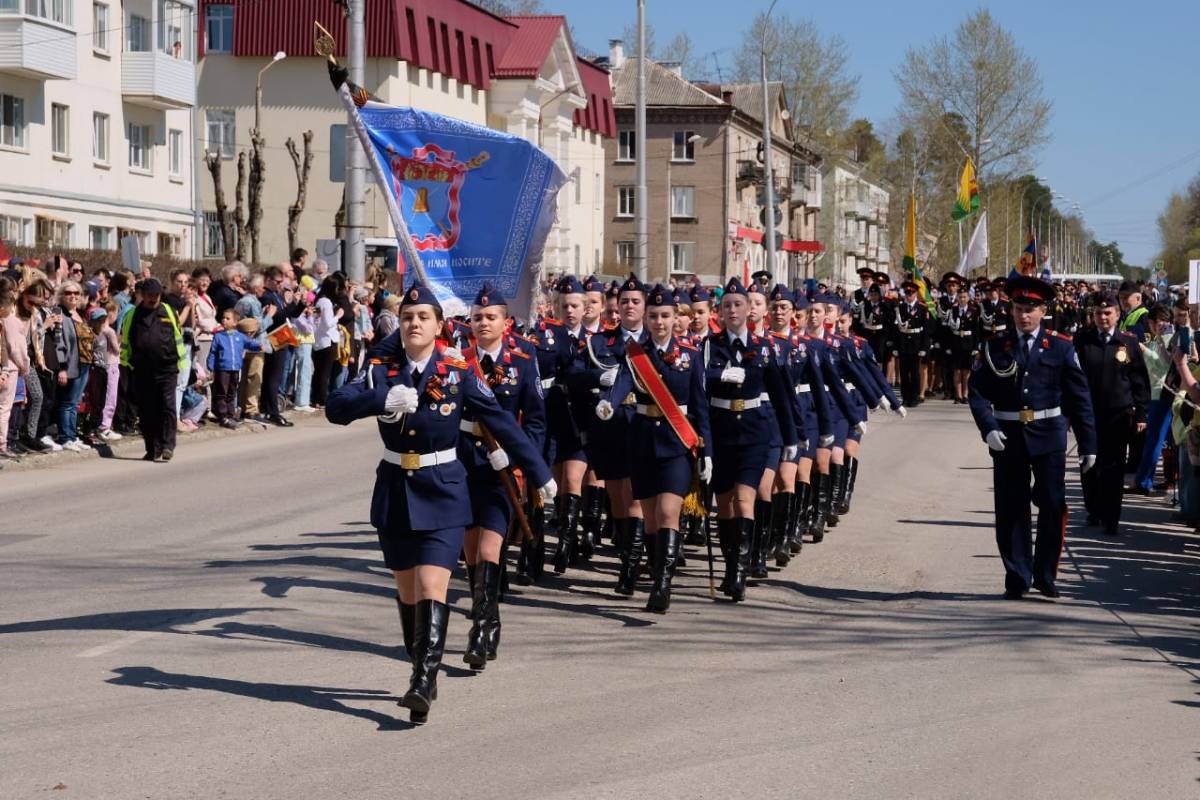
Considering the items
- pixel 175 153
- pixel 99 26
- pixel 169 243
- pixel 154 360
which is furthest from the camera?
pixel 175 153

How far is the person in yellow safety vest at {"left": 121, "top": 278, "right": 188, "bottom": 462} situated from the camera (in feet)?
61.2

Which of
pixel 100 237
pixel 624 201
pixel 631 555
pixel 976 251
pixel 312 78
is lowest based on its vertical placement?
pixel 631 555

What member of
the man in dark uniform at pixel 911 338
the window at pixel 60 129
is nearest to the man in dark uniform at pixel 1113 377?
the man in dark uniform at pixel 911 338

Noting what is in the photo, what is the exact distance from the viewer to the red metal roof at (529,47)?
67.2 meters

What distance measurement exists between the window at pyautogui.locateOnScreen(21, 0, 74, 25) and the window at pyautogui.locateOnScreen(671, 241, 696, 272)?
46476mm

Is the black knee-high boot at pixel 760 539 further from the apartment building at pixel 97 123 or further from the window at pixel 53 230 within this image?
the window at pixel 53 230

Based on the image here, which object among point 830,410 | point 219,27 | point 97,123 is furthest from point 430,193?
point 219,27

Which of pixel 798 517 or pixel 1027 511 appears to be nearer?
pixel 1027 511

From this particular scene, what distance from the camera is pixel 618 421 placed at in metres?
12.0

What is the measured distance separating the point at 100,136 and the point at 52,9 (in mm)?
4340

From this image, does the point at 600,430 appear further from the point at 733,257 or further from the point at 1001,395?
the point at 733,257

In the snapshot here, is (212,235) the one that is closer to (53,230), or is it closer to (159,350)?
(53,230)

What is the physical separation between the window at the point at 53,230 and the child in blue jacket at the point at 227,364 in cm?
1975

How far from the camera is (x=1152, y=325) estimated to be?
18031mm
